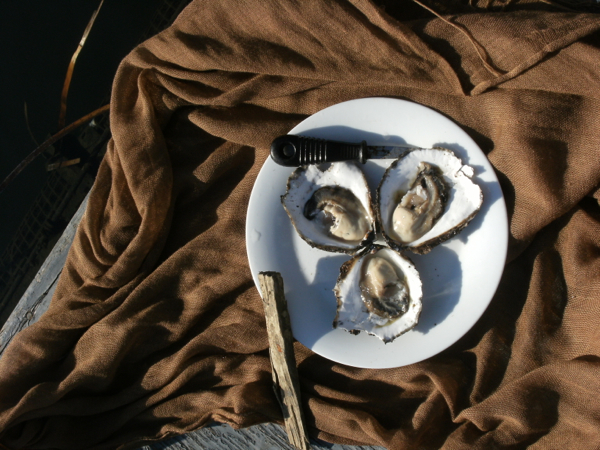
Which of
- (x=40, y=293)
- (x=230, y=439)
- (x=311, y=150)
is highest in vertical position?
(x=311, y=150)

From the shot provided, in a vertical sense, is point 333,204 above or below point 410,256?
above

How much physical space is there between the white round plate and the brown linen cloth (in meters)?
0.09

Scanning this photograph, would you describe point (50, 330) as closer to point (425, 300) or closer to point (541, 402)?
point (425, 300)

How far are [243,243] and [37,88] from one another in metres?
1.97

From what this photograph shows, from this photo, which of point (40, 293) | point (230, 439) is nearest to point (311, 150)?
point (230, 439)

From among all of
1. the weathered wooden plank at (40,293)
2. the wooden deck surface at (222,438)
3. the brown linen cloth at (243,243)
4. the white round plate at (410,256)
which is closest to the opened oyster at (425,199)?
the white round plate at (410,256)

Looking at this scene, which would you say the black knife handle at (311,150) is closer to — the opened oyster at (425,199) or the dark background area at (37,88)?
the opened oyster at (425,199)

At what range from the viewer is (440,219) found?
1.34 metres

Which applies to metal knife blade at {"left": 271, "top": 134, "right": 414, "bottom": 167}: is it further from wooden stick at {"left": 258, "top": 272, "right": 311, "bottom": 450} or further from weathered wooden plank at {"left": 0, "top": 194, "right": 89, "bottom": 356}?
weathered wooden plank at {"left": 0, "top": 194, "right": 89, "bottom": 356}

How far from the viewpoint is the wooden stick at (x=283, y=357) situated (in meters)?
1.30

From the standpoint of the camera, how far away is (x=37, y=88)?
2.56 meters

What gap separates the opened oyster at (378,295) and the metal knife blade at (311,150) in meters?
0.32

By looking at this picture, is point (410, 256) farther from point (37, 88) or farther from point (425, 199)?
point (37, 88)

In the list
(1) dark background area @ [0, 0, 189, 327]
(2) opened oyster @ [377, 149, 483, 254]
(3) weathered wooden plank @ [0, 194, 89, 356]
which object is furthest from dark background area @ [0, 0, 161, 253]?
(2) opened oyster @ [377, 149, 483, 254]
